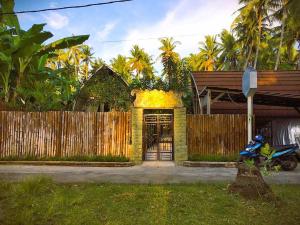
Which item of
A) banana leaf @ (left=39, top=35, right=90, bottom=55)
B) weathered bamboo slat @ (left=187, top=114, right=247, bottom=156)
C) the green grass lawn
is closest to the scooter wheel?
weathered bamboo slat @ (left=187, top=114, right=247, bottom=156)

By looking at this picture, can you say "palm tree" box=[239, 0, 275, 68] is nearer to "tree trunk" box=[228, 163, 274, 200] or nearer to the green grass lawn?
"tree trunk" box=[228, 163, 274, 200]

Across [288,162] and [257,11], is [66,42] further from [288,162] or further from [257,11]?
[257,11]

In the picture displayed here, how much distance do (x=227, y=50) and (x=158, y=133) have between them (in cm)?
3725

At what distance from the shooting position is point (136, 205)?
21.2ft

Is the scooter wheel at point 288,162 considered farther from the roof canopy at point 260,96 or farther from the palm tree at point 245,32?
the palm tree at point 245,32

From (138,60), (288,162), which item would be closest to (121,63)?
(138,60)

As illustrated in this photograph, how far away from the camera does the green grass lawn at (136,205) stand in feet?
18.3

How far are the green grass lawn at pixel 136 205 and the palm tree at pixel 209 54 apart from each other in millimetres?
49450

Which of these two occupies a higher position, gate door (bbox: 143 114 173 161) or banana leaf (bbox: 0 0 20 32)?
banana leaf (bbox: 0 0 20 32)

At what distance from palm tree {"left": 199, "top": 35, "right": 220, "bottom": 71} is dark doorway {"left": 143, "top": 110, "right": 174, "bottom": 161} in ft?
139

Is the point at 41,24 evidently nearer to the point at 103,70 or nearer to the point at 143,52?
the point at 103,70

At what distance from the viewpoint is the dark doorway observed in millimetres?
14109

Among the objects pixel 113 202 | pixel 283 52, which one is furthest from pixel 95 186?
pixel 283 52

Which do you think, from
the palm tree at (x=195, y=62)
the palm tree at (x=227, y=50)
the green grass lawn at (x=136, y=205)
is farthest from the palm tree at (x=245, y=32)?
the green grass lawn at (x=136, y=205)
